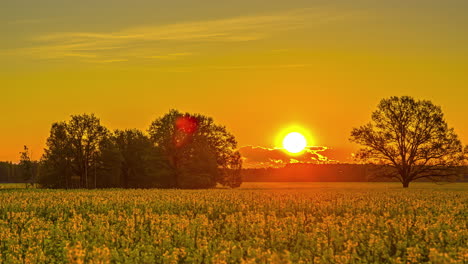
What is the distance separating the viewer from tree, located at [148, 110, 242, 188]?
77062 mm

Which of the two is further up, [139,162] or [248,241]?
[139,162]

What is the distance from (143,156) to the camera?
77250mm

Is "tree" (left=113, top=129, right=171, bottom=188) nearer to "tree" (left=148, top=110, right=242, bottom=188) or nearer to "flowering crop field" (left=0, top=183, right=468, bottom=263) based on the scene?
"tree" (left=148, top=110, right=242, bottom=188)

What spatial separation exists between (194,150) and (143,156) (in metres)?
6.89

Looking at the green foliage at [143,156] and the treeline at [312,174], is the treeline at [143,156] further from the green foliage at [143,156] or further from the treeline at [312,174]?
the treeline at [312,174]

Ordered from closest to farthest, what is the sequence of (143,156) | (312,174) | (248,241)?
(248,241) → (143,156) → (312,174)

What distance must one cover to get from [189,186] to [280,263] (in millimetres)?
66120

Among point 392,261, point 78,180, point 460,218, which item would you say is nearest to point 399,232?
point 392,261

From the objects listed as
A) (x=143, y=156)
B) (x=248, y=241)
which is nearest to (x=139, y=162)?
(x=143, y=156)

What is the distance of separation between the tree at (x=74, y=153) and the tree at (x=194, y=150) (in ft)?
32.1

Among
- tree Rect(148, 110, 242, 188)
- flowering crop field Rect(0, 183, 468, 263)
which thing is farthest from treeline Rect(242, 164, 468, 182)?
flowering crop field Rect(0, 183, 468, 263)

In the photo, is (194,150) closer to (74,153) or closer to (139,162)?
(139,162)

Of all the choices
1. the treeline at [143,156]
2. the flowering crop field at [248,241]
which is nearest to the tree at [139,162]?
the treeline at [143,156]

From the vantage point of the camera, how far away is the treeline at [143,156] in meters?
77.6
